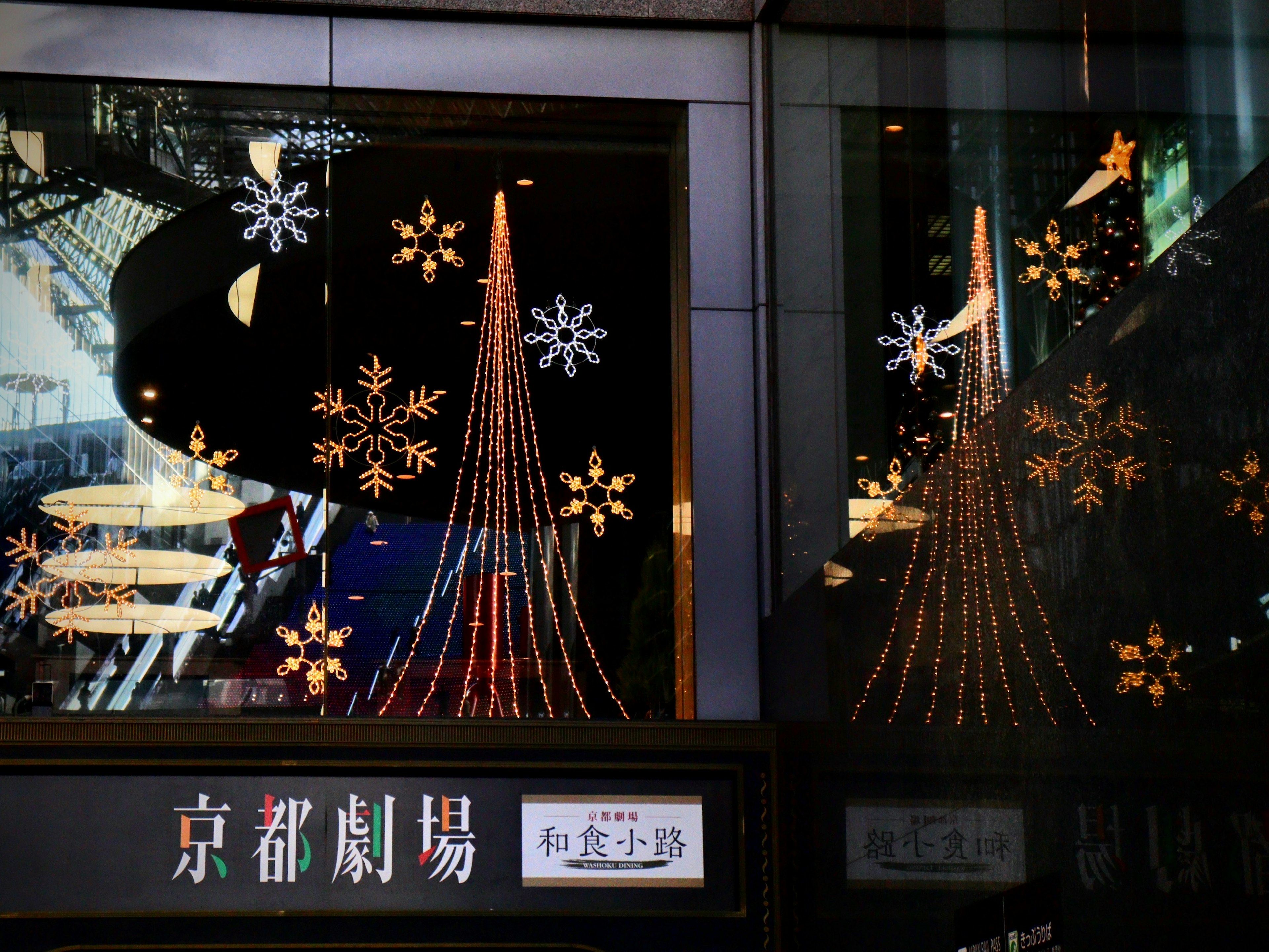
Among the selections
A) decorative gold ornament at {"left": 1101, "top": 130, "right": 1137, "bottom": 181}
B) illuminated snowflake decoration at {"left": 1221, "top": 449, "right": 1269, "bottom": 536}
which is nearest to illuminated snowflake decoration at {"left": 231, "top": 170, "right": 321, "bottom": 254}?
decorative gold ornament at {"left": 1101, "top": 130, "right": 1137, "bottom": 181}

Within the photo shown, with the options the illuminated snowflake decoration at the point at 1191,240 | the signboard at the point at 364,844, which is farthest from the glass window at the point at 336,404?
the illuminated snowflake decoration at the point at 1191,240

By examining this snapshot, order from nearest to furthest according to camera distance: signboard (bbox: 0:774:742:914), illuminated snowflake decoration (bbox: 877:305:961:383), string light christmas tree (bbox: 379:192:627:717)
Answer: illuminated snowflake decoration (bbox: 877:305:961:383) < signboard (bbox: 0:774:742:914) < string light christmas tree (bbox: 379:192:627:717)

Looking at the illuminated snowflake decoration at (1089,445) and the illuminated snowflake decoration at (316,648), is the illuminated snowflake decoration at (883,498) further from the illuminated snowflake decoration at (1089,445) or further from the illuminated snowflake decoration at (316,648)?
the illuminated snowflake decoration at (316,648)

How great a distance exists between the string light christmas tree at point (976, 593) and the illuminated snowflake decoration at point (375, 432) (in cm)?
204

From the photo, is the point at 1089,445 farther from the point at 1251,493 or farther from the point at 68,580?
the point at 68,580

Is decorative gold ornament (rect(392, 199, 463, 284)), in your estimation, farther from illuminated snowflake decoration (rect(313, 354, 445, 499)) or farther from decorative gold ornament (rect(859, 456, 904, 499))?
decorative gold ornament (rect(859, 456, 904, 499))

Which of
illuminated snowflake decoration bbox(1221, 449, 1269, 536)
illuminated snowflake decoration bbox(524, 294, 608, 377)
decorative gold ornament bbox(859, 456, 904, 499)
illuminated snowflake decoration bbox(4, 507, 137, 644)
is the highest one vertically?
illuminated snowflake decoration bbox(524, 294, 608, 377)

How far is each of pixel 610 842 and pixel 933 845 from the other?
164 cm

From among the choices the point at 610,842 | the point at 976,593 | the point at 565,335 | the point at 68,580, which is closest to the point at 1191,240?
the point at 976,593

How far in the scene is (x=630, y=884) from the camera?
4820mm

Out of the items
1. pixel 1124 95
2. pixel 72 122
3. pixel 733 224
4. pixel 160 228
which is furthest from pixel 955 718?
pixel 72 122

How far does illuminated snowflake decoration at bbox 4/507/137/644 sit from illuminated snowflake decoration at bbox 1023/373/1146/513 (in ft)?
10.5

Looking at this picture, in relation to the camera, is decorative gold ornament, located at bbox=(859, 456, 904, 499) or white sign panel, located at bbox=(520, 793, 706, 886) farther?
white sign panel, located at bbox=(520, 793, 706, 886)

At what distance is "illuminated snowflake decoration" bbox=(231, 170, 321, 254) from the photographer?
5.26 meters
